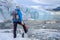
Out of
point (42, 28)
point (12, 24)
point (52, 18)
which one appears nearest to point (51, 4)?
point (52, 18)

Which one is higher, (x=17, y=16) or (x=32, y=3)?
(x=32, y=3)

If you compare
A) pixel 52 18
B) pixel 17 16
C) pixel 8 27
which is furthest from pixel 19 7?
pixel 52 18

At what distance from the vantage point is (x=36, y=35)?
8.39 ft

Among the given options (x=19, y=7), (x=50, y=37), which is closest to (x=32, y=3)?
(x=19, y=7)

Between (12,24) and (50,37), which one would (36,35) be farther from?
(12,24)

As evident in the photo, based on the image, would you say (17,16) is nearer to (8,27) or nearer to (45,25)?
(8,27)

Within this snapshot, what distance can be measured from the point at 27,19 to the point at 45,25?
288 mm

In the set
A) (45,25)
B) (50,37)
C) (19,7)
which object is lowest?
(50,37)

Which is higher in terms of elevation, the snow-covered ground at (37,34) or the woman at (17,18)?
the woman at (17,18)

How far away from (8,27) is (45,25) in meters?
0.56

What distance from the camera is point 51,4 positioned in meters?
2.63

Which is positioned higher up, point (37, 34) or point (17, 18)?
point (17, 18)

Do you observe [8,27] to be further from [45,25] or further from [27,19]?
[45,25]

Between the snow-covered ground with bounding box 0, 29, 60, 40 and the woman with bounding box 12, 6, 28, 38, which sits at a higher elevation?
the woman with bounding box 12, 6, 28, 38
